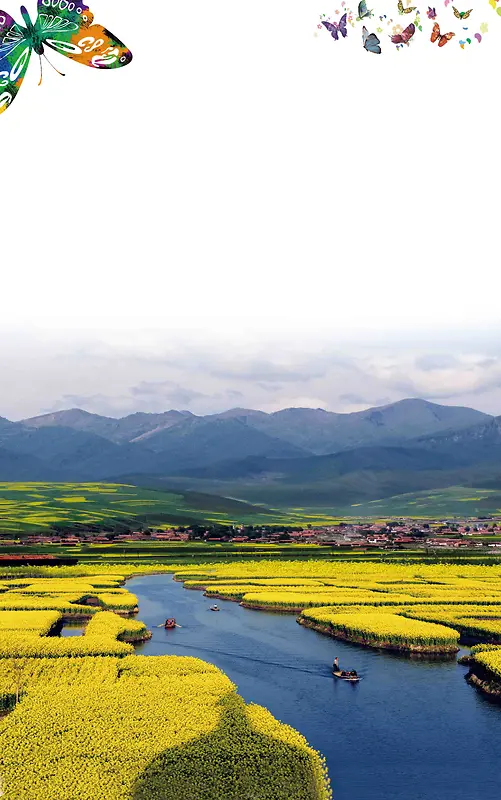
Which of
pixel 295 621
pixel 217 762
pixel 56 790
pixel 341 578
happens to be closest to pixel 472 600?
pixel 295 621

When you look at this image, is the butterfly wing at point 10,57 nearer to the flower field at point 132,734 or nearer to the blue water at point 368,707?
the flower field at point 132,734

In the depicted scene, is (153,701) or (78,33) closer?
(78,33)

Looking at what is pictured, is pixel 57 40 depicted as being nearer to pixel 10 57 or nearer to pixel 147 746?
pixel 10 57

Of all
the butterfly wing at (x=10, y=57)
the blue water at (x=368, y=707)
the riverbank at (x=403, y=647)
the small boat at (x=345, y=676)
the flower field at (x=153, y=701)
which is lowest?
the blue water at (x=368, y=707)

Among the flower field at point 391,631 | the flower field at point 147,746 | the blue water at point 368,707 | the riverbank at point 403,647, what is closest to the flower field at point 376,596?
the flower field at point 391,631

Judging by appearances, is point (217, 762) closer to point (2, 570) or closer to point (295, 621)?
point (295, 621)

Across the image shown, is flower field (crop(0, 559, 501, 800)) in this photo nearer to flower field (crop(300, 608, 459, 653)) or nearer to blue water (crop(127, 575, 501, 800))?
flower field (crop(300, 608, 459, 653))

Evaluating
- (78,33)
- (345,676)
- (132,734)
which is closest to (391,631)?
(345,676)
